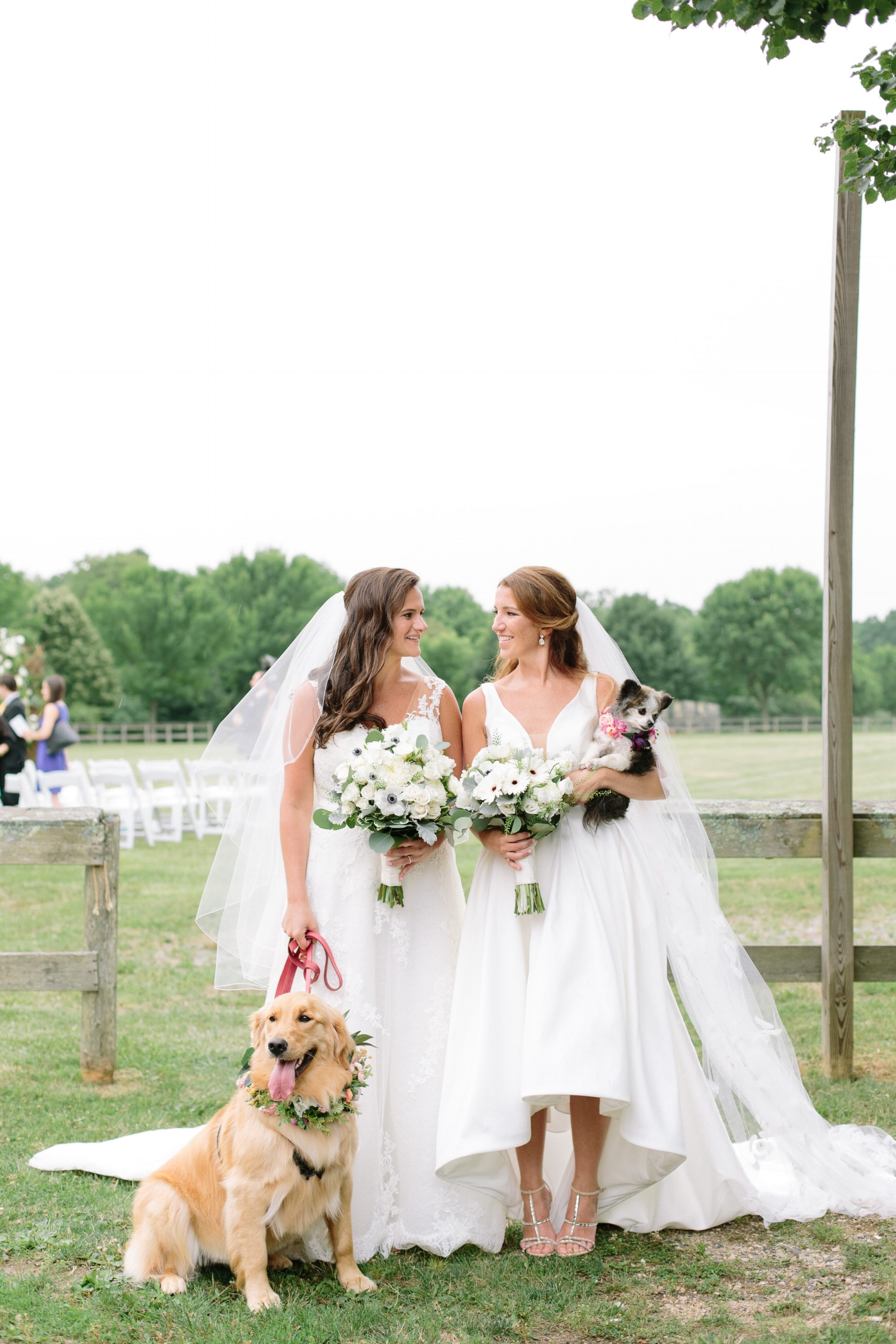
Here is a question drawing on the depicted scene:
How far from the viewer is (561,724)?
13.6 ft

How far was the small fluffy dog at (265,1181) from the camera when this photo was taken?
3.42 metres

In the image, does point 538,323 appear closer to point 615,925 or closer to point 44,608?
point 44,608

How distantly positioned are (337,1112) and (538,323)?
187ft

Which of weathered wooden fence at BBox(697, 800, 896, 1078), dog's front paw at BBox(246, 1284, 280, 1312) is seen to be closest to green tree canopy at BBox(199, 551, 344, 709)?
weathered wooden fence at BBox(697, 800, 896, 1078)

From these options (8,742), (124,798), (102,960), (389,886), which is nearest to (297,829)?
(389,886)

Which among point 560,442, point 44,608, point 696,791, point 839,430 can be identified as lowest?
point 696,791

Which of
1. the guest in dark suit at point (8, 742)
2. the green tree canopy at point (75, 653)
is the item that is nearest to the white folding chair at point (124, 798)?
the guest in dark suit at point (8, 742)

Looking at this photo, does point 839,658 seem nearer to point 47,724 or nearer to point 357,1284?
point 357,1284

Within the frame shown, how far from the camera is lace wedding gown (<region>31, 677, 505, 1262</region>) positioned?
388cm

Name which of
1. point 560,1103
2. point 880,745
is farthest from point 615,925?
point 880,745

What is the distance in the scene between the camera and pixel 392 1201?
391 cm

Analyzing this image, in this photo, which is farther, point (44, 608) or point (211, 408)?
point (211, 408)

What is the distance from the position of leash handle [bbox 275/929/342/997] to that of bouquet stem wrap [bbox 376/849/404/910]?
26 cm

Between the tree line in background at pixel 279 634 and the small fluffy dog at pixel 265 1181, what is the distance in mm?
58351
